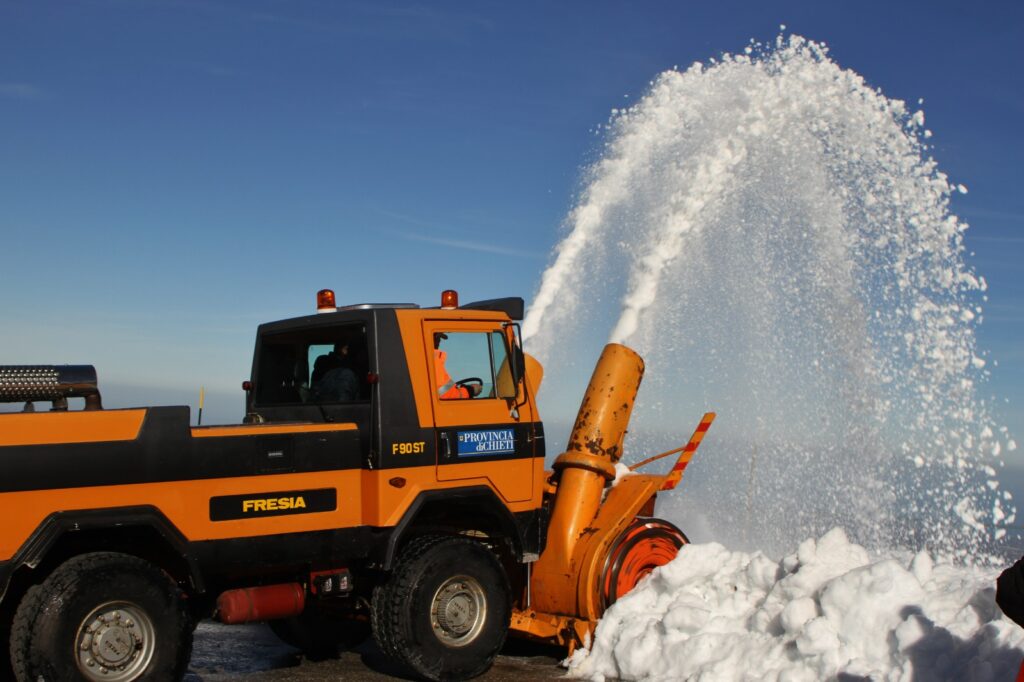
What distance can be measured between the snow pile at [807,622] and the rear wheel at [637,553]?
209 millimetres

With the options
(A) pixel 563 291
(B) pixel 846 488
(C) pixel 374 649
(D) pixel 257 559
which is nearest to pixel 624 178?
(A) pixel 563 291

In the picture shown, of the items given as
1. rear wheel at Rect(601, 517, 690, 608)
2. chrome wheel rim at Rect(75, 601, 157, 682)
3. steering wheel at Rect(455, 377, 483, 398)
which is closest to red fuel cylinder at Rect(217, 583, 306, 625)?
chrome wheel rim at Rect(75, 601, 157, 682)

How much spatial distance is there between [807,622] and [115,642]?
13.3 ft

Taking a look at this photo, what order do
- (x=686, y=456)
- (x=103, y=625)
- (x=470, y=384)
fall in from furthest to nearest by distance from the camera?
(x=686, y=456) → (x=470, y=384) → (x=103, y=625)

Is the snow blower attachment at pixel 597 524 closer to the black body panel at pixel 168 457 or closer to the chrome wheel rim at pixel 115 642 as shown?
the black body panel at pixel 168 457

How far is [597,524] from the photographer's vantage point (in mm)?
8031

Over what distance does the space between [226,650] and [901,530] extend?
1170cm

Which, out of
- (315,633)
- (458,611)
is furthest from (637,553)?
(315,633)

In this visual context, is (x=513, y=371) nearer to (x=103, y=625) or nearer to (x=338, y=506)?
(x=338, y=506)

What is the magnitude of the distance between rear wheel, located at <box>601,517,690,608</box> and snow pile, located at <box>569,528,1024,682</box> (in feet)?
0.69

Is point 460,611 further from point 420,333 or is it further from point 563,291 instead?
point 563,291

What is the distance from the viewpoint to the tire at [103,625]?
5.49 meters

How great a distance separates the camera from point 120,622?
5.75m

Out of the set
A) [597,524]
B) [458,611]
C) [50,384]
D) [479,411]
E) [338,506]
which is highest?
[50,384]
